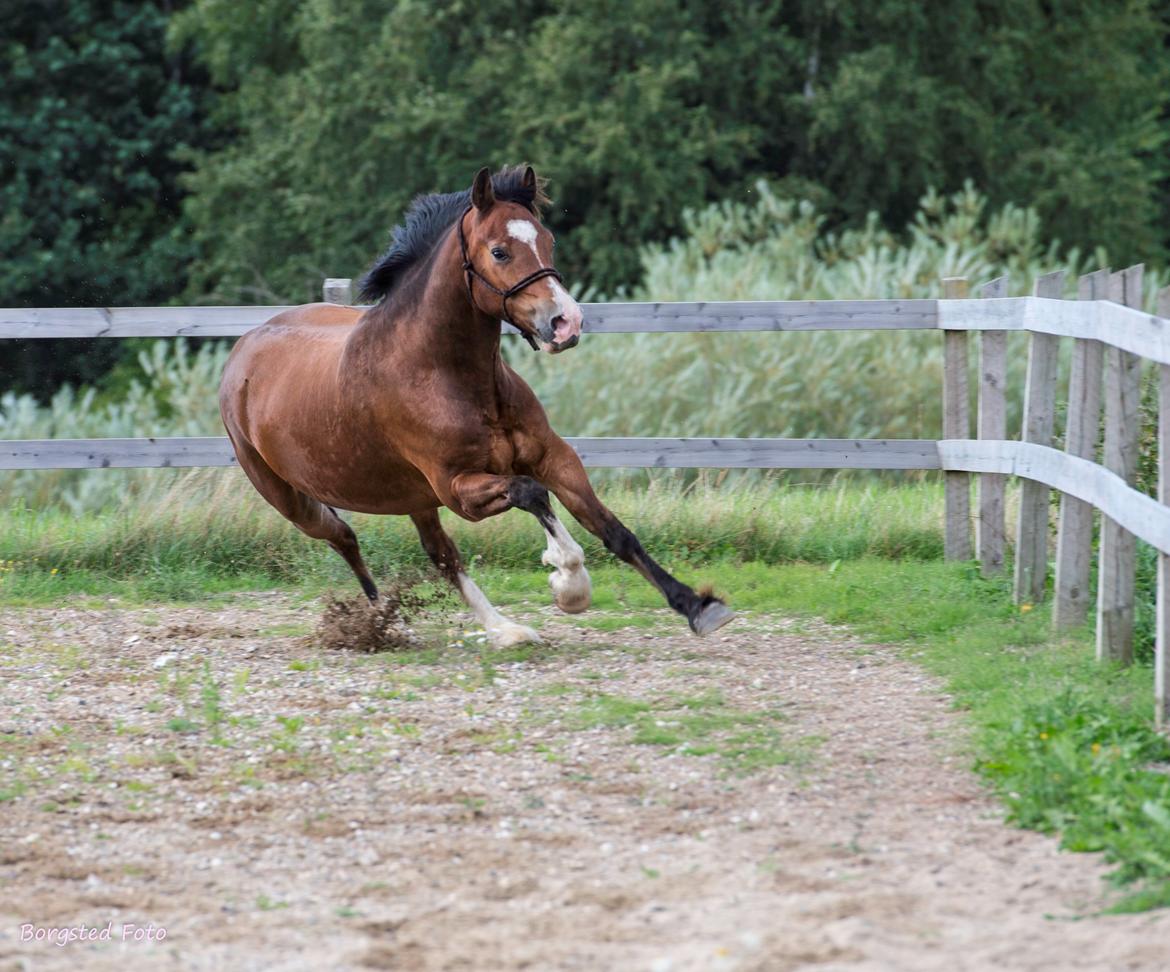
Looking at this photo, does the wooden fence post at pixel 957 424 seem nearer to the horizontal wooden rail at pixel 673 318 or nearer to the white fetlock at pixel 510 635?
the horizontal wooden rail at pixel 673 318

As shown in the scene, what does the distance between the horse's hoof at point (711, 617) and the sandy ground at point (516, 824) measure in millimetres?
229

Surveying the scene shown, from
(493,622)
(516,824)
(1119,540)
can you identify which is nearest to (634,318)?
(493,622)

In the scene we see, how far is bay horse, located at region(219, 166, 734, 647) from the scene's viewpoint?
643cm

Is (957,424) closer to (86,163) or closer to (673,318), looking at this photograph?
(673,318)

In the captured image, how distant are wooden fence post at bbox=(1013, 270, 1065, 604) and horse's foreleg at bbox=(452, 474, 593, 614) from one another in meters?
2.30

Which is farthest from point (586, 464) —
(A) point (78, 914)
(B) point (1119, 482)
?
(A) point (78, 914)

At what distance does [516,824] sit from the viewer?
4629 mm

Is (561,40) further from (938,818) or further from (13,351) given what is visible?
(938,818)

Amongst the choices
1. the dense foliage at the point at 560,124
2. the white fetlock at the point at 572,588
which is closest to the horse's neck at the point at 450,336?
the white fetlock at the point at 572,588

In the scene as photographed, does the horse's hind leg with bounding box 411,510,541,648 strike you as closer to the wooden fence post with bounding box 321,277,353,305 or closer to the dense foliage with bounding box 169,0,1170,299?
the wooden fence post with bounding box 321,277,353,305

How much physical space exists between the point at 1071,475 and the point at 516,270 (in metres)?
2.51

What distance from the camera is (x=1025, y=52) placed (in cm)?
2431

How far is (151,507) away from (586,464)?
2823mm

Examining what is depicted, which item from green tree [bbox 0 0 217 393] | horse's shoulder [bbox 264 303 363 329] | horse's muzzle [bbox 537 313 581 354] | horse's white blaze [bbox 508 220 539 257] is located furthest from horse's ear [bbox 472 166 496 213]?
green tree [bbox 0 0 217 393]
